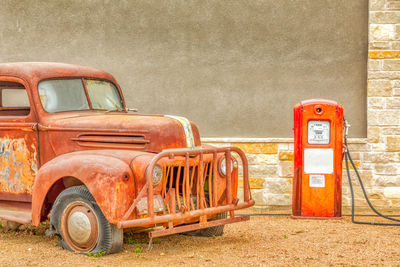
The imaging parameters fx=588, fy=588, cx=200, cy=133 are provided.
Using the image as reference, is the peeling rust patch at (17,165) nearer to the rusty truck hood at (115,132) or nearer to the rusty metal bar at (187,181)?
the rusty truck hood at (115,132)

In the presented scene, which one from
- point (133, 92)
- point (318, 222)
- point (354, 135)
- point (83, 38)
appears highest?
point (83, 38)

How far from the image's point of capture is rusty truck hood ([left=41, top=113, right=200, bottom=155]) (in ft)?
17.4

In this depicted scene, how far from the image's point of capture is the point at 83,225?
5148 mm

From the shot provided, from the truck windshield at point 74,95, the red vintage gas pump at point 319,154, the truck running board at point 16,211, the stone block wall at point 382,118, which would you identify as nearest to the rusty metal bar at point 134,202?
the truck running board at point 16,211

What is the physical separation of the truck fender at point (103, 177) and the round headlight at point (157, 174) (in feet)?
0.63

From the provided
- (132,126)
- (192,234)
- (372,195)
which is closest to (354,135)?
(372,195)

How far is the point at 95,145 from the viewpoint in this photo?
552 centimetres

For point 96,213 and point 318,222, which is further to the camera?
point 318,222

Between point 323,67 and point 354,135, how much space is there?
104cm

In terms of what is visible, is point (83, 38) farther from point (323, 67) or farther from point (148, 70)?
point (323, 67)

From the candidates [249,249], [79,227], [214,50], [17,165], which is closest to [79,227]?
[79,227]

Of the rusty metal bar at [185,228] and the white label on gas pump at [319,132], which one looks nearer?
the rusty metal bar at [185,228]

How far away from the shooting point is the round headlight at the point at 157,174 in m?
4.96

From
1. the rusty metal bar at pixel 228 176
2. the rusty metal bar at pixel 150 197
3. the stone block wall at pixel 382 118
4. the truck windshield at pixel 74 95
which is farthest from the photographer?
the stone block wall at pixel 382 118
